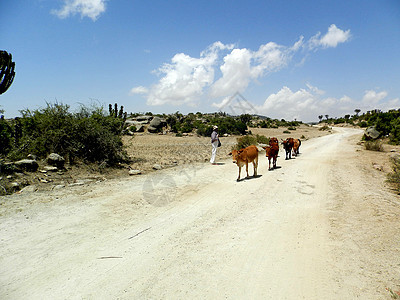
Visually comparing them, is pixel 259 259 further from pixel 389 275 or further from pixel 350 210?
pixel 350 210

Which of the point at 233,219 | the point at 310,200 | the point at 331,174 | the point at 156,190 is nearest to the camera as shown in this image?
the point at 233,219

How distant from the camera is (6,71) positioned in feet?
35.3

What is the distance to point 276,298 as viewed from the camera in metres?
2.74

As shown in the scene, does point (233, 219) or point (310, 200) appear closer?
point (233, 219)

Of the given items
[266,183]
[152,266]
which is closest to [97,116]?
[266,183]

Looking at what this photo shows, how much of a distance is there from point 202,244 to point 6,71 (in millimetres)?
13699

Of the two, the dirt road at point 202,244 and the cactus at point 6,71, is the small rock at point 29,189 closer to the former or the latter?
the dirt road at point 202,244

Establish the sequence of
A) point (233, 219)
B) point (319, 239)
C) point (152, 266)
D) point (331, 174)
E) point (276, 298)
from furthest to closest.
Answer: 1. point (331, 174)
2. point (233, 219)
3. point (319, 239)
4. point (152, 266)
5. point (276, 298)

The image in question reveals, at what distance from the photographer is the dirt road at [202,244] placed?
2.97m

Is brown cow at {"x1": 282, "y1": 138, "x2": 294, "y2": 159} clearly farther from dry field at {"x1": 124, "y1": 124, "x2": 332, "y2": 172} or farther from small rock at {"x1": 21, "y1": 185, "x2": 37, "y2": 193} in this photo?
small rock at {"x1": 21, "y1": 185, "x2": 37, "y2": 193}

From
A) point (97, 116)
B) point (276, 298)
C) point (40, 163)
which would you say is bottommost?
point (276, 298)

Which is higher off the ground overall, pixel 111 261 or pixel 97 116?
pixel 97 116

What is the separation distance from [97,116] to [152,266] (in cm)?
1132

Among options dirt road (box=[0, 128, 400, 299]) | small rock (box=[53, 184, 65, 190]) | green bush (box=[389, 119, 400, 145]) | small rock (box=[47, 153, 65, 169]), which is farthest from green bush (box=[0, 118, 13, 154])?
green bush (box=[389, 119, 400, 145])
